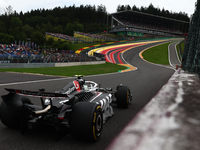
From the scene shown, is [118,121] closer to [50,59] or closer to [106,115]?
[106,115]

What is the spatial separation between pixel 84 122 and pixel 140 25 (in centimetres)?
9282

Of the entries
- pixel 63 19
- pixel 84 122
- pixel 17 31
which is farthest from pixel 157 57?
pixel 63 19

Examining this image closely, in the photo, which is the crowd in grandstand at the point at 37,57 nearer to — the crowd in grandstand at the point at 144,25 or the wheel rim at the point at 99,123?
the wheel rim at the point at 99,123

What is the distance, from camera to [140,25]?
89.9 m

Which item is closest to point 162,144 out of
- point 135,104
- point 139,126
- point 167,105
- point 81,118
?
point 139,126

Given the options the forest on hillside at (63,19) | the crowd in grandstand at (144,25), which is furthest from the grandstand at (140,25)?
the forest on hillside at (63,19)

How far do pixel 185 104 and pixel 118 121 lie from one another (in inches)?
129

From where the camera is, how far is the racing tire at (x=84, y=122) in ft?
9.96

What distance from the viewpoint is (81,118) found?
10.0ft

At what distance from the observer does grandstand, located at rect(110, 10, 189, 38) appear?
81875mm

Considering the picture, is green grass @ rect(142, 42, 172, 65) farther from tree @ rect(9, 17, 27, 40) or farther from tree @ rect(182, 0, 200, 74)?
tree @ rect(9, 17, 27, 40)

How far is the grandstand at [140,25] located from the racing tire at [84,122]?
3115 inches

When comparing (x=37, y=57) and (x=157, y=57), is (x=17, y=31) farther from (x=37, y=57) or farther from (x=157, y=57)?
(x=37, y=57)

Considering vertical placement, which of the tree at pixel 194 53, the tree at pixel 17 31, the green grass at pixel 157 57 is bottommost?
the green grass at pixel 157 57
